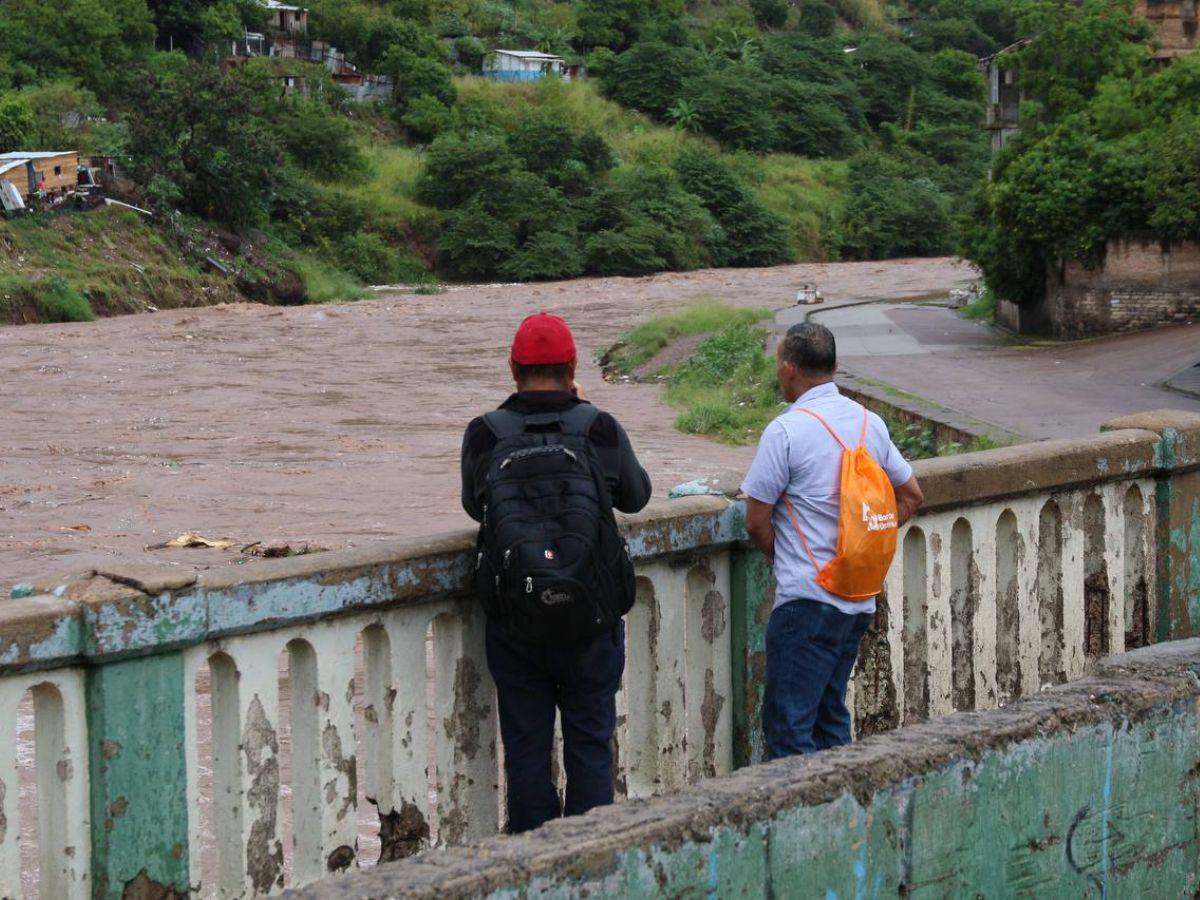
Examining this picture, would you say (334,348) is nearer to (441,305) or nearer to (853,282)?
(441,305)

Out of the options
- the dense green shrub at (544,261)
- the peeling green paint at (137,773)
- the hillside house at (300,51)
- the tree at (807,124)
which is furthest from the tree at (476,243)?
the peeling green paint at (137,773)

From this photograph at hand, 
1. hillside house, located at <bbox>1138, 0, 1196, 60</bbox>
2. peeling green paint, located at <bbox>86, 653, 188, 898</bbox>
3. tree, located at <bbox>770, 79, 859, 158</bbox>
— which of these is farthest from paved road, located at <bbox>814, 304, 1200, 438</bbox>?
tree, located at <bbox>770, 79, 859, 158</bbox>

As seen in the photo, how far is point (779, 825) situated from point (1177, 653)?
1.41m

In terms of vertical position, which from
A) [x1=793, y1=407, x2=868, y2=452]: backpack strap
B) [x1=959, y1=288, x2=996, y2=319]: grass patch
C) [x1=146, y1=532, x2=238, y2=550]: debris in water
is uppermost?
[x1=793, y1=407, x2=868, y2=452]: backpack strap

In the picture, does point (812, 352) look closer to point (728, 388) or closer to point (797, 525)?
point (797, 525)

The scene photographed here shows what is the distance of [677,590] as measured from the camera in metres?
4.98

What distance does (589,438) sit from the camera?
4355mm

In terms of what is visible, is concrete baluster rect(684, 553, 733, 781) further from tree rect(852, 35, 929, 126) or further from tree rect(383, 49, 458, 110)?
tree rect(852, 35, 929, 126)

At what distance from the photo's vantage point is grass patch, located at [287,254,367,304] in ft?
160

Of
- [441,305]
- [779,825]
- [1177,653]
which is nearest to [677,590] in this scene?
[1177,653]

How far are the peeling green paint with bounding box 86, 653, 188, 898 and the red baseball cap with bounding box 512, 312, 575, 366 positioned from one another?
1.20 metres

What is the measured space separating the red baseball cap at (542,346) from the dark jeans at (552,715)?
2.27 feet

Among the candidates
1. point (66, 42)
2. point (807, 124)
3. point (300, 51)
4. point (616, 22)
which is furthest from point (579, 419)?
point (616, 22)

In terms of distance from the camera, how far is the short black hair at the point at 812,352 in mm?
5031
